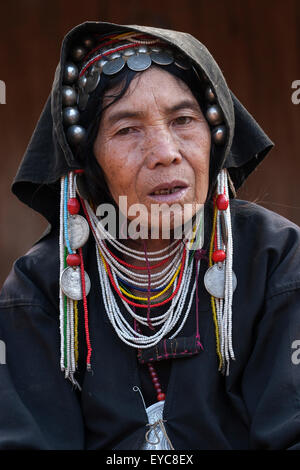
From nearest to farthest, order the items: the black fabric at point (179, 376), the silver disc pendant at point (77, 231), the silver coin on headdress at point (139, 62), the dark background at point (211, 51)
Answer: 1. the black fabric at point (179, 376)
2. the silver coin on headdress at point (139, 62)
3. the silver disc pendant at point (77, 231)
4. the dark background at point (211, 51)

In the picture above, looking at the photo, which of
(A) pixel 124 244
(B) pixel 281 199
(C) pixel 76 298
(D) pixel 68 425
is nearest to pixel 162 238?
(A) pixel 124 244

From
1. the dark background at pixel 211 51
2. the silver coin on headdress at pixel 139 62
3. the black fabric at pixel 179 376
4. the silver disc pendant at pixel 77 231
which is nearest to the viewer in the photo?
the black fabric at pixel 179 376

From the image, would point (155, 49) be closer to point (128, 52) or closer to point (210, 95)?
point (128, 52)

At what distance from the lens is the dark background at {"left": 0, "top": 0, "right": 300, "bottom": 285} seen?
16.0 ft

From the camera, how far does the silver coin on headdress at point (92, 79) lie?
7.80 ft

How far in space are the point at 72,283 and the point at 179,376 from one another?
45cm

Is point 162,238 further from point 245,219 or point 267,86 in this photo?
point 267,86

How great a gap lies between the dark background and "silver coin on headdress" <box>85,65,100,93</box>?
2505 millimetres

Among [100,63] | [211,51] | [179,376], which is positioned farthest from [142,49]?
[211,51]

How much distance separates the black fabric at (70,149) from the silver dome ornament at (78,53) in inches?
0.8

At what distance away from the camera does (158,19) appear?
4812 millimetres

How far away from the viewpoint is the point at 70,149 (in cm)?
240

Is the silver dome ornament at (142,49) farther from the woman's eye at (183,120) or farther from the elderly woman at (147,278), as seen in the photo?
the woman's eye at (183,120)

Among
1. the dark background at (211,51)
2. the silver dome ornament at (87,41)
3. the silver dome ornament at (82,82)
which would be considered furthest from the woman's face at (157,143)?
the dark background at (211,51)
